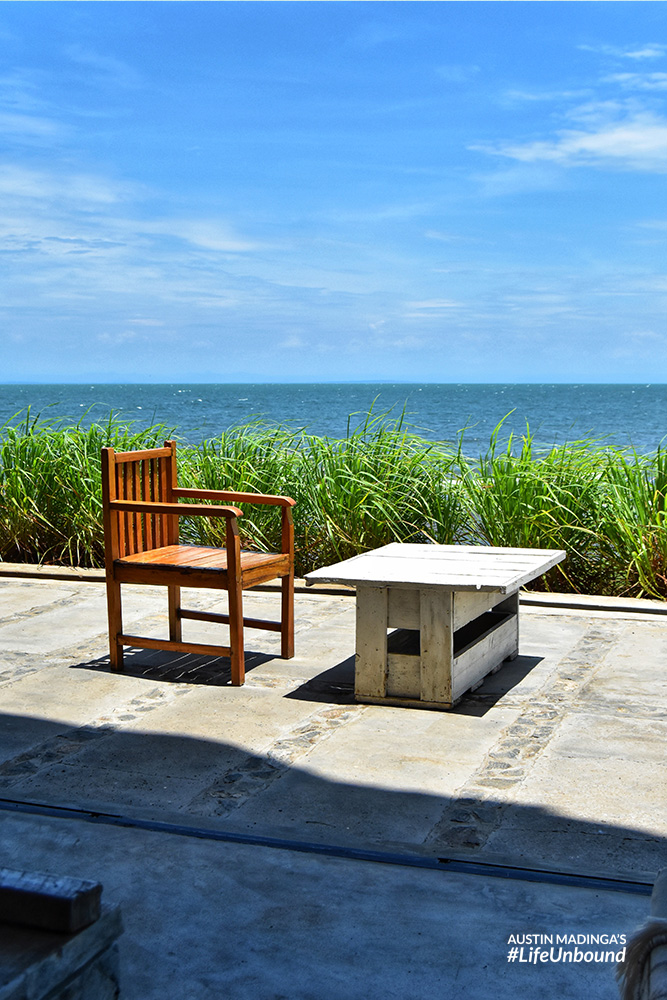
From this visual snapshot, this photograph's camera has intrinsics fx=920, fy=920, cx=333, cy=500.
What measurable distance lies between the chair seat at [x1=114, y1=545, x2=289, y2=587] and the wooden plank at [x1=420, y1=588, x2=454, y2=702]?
0.84m

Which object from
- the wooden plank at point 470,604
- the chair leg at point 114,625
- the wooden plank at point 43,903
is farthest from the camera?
the chair leg at point 114,625

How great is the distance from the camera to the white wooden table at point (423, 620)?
142 inches

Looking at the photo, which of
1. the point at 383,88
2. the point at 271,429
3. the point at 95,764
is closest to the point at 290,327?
the point at 383,88

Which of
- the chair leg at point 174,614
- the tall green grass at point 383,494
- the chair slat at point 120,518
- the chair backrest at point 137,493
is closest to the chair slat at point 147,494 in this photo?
the chair backrest at point 137,493

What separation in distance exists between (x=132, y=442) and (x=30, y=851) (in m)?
5.24

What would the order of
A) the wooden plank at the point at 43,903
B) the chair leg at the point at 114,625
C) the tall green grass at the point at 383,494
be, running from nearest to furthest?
the wooden plank at the point at 43,903
the chair leg at the point at 114,625
the tall green grass at the point at 383,494

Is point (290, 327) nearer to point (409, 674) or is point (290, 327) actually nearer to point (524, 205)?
point (524, 205)

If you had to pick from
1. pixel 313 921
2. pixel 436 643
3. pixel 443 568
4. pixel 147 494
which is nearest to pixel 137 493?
pixel 147 494

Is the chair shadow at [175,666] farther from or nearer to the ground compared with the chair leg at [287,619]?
nearer to the ground

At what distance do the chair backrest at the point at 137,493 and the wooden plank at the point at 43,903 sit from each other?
2.95 m

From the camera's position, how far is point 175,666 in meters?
4.34

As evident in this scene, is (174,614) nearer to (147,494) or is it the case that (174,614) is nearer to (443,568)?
(147,494)

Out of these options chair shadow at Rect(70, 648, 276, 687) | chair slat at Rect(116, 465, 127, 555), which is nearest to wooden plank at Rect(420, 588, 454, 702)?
chair shadow at Rect(70, 648, 276, 687)

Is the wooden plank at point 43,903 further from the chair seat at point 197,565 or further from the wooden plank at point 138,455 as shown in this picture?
the wooden plank at point 138,455
